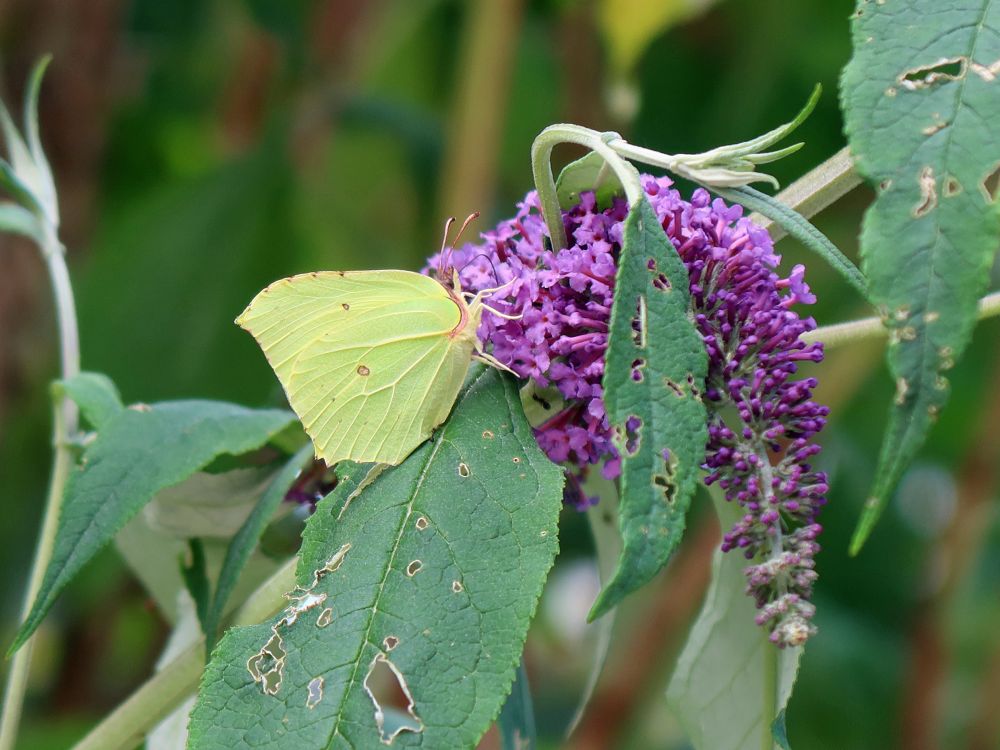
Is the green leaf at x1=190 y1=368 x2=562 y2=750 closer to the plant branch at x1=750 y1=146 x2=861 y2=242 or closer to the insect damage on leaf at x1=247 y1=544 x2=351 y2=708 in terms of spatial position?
the insect damage on leaf at x1=247 y1=544 x2=351 y2=708

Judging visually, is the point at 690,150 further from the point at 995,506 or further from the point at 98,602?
the point at 98,602

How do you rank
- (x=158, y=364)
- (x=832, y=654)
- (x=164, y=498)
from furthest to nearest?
(x=832, y=654) < (x=158, y=364) < (x=164, y=498)

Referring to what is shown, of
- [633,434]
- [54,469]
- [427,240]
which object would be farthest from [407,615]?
[427,240]

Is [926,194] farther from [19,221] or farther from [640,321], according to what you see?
[19,221]

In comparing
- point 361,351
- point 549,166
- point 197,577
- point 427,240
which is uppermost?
point 549,166


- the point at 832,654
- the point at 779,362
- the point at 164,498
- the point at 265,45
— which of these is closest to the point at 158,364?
the point at 265,45

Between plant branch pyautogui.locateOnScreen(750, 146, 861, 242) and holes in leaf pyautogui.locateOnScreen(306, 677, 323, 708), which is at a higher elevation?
plant branch pyautogui.locateOnScreen(750, 146, 861, 242)

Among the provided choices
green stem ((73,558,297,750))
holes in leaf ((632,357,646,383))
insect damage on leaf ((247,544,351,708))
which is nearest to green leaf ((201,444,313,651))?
green stem ((73,558,297,750))
